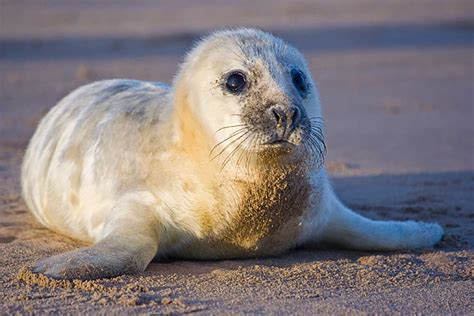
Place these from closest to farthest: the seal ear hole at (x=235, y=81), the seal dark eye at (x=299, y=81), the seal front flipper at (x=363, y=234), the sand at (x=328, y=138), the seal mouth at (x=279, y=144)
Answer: the sand at (x=328, y=138)
the seal mouth at (x=279, y=144)
the seal ear hole at (x=235, y=81)
the seal dark eye at (x=299, y=81)
the seal front flipper at (x=363, y=234)

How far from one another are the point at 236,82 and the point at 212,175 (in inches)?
19.6

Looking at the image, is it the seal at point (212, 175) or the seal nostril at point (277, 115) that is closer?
the seal nostril at point (277, 115)

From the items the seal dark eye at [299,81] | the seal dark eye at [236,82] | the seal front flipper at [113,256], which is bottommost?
the seal front flipper at [113,256]

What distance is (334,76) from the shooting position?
1469 centimetres

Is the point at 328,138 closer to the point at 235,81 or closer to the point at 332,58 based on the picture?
the point at 235,81

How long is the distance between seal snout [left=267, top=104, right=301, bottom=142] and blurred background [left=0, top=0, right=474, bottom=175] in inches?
138

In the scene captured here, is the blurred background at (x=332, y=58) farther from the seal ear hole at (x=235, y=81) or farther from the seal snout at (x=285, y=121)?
the seal snout at (x=285, y=121)

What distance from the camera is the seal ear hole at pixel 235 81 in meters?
4.96

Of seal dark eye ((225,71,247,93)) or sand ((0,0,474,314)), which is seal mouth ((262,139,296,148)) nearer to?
seal dark eye ((225,71,247,93))

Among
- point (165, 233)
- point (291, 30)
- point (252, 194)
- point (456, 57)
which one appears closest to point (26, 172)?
point (165, 233)

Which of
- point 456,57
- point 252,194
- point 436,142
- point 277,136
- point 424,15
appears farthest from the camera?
point 424,15

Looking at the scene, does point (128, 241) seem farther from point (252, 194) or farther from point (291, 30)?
point (291, 30)

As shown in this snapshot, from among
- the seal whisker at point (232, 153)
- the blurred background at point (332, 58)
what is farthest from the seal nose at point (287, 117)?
the blurred background at point (332, 58)

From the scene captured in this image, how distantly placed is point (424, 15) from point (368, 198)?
17100 mm
